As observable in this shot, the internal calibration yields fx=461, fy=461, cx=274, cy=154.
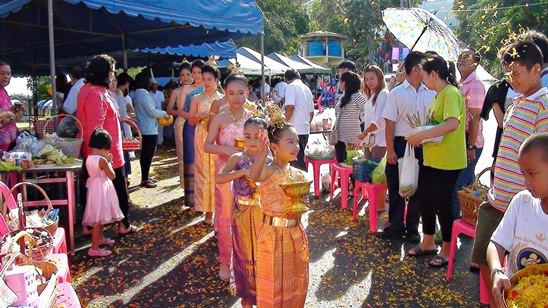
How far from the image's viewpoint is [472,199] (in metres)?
3.51

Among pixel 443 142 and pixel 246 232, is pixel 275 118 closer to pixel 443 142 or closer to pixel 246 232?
pixel 246 232

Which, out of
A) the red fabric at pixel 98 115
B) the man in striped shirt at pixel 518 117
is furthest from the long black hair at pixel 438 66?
the red fabric at pixel 98 115

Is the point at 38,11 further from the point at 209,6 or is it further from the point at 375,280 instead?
the point at 375,280

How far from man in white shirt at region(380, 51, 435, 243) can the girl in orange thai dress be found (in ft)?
7.49

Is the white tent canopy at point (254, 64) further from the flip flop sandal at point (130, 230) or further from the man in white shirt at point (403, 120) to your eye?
the man in white shirt at point (403, 120)

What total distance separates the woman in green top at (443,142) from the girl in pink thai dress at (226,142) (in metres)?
1.49

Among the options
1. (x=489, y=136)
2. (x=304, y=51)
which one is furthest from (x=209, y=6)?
(x=304, y=51)

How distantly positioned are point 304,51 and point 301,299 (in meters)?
38.0

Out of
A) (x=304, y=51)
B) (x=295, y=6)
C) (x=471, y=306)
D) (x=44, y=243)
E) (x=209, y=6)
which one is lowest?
(x=471, y=306)

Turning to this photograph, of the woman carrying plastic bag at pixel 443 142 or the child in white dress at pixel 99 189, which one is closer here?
the woman carrying plastic bag at pixel 443 142

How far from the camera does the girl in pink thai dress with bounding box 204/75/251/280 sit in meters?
3.75

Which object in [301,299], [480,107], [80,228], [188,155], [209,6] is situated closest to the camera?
[301,299]

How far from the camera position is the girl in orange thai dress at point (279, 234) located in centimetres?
260

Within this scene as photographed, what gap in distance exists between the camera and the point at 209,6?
250 inches
